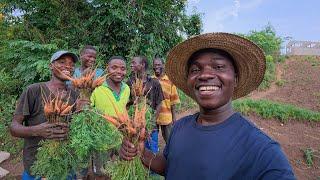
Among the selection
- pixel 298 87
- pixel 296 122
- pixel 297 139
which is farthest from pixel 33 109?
pixel 298 87

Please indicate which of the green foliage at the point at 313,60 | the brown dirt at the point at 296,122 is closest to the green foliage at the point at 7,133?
the brown dirt at the point at 296,122

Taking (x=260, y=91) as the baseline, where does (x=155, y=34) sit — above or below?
above

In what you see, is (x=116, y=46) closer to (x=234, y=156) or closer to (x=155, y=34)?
(x=155, y=34)

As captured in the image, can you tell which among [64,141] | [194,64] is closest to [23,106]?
[64,141]

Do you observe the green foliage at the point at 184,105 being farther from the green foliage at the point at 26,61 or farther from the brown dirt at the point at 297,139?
the green foliage at the point at 26,61

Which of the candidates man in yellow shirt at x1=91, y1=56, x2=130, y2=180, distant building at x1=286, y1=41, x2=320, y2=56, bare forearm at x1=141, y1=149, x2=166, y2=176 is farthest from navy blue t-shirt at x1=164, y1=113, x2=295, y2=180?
distant building at x1=286, y1=41, x2=320, y2=56

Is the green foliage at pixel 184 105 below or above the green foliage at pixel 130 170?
below
